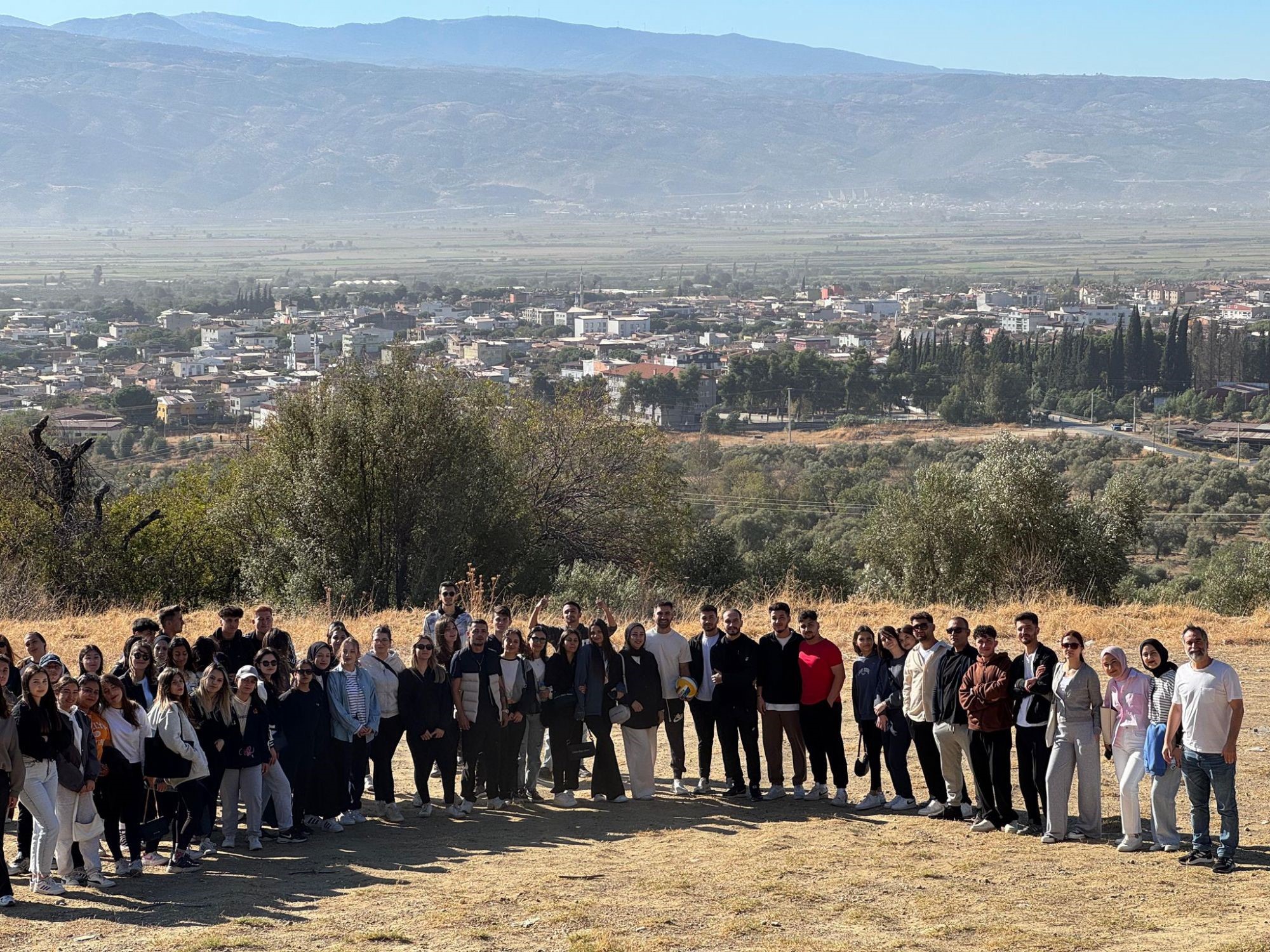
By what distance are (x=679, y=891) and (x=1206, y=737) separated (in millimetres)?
3361

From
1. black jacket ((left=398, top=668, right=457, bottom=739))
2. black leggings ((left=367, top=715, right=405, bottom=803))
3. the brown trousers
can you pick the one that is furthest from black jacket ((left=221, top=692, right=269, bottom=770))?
the brown trousers

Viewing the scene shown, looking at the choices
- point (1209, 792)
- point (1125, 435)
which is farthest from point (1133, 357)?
point (1209, 792)

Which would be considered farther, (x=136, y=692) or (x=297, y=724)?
(x=297, y=724)

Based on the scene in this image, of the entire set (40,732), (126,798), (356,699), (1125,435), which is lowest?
(1125,435)

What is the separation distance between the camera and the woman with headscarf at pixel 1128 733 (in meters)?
9.45

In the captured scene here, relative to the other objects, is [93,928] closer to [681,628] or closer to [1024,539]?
[681,628]

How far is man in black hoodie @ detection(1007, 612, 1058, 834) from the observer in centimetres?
980

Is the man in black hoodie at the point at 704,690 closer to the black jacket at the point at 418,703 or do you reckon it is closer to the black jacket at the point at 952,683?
the black jacket at the point at 952,683

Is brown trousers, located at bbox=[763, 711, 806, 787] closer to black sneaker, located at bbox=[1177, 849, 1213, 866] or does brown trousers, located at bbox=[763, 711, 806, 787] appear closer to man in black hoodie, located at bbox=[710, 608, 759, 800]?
man in black hoodie, located at bbox=[710, 608, 759, 800]

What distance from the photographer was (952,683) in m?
10.2

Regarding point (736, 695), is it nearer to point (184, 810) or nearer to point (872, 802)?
point (872, 802)

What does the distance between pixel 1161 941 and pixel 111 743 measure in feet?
20.7

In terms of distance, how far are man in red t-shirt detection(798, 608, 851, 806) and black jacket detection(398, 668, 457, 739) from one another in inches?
107

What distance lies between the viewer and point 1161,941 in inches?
310
